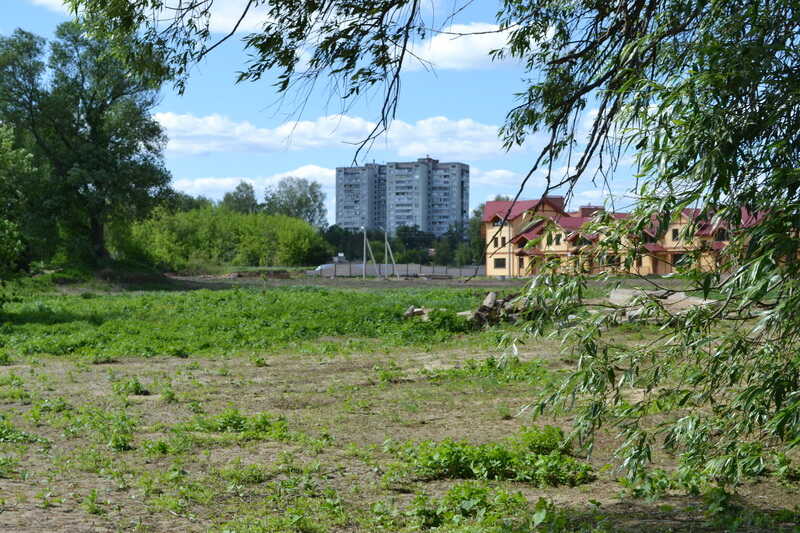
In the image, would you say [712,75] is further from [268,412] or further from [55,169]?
[55,169]

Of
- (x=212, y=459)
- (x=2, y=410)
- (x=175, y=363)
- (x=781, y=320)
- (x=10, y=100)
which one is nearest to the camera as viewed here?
(x=781, y=320)

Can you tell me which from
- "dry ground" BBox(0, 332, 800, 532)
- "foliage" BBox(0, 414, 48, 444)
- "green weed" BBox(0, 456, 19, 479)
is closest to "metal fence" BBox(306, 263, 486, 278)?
"dry ground" BBox(0, 332, 800, 532)

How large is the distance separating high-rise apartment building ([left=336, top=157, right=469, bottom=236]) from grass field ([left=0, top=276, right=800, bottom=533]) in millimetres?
119939

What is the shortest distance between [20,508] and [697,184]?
495 cm

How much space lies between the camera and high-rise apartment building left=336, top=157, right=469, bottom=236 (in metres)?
137

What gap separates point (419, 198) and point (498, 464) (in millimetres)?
131726

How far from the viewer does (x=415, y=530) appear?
5699 mm

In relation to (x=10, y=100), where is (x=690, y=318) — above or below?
below

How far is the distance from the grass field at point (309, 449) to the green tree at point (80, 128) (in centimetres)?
2727

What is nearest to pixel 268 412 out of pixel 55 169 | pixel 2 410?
pixel 2 410

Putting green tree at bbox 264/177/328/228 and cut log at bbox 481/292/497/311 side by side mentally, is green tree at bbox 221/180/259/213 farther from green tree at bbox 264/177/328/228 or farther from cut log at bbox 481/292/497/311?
cut log at bbox 481/292/497/311

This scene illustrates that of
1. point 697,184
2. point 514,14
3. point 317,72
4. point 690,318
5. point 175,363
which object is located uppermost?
point 514,14

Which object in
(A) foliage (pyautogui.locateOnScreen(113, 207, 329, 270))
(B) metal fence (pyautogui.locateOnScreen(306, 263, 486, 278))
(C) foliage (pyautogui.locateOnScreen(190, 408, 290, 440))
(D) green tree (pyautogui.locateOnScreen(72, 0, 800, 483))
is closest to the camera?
(D) green tree (pyautogui.locateOnScreen(72, 0, 800, 483))

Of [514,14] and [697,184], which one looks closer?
[697,184]
